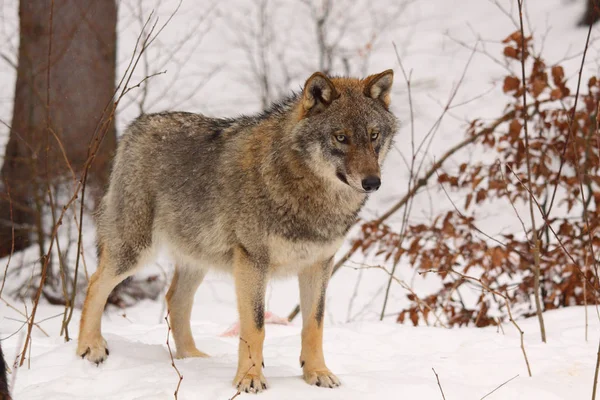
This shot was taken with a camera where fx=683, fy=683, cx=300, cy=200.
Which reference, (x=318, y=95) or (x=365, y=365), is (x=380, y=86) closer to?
(x=318, y=95)

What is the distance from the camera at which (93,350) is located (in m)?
4.50

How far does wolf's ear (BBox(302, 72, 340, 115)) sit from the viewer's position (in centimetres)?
400

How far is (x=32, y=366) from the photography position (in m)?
4.23

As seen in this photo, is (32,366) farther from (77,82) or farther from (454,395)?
(77,82)

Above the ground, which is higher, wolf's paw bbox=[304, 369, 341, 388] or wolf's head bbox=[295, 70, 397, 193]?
wolf's head bbox=[295, 70, 397, 193]

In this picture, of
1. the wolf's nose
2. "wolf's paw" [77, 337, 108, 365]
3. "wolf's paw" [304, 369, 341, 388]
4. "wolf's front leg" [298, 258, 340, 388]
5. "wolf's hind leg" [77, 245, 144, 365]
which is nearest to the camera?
the wolf's nose

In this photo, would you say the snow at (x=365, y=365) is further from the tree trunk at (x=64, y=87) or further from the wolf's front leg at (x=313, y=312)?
the tree trunk at (x=64, y=87)

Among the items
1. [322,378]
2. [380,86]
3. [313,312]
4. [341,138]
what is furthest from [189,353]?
[380,86]

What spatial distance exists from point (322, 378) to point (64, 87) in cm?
637

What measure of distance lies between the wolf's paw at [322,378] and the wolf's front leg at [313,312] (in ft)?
0.11

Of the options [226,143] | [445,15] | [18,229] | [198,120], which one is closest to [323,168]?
[226,143]

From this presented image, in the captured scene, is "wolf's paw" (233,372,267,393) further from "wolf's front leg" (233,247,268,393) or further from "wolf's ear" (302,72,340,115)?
"wolf's ear" (302,72,340,115)

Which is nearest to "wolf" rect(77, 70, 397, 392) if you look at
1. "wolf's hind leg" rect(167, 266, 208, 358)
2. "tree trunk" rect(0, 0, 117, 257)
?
"wolf's hind leg" rect(167, 266, 208, 358)

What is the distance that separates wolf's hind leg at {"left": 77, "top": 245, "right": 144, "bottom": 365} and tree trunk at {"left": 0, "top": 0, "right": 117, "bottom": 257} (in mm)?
3872
